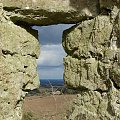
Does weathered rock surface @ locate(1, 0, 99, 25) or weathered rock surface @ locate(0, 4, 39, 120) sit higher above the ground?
weathered rock surface @ locate(1, 0, 99, 25)

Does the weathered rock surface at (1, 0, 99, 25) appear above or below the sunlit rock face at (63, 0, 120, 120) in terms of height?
above

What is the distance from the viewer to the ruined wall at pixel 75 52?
14.0 ft

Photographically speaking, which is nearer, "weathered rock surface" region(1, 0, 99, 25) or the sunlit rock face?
the sunlit rock face

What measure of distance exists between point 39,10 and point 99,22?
2.51 feet

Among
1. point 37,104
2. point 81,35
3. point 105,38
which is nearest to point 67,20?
point 81,35

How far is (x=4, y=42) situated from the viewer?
4.54 meters

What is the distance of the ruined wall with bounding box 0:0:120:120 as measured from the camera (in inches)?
169

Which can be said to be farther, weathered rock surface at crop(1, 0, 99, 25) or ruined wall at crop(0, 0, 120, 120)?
weathered rock surface at crop(1, 0, 99, 25)

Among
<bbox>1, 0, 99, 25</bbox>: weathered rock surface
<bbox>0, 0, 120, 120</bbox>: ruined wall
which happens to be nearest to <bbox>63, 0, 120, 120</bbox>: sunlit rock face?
<bbox>0, 0, 120, 120</bbox>: ruined wall

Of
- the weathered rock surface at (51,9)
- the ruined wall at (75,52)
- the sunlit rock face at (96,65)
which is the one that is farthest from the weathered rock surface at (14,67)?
the sunlit rock face at (96,65)

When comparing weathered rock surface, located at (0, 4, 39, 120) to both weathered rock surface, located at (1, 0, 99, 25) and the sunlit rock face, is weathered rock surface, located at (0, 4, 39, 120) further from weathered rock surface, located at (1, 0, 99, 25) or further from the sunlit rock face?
the sunlit rock face

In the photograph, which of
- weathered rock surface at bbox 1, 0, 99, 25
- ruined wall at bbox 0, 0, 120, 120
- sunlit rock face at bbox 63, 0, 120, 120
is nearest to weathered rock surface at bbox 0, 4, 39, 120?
ruined wall at bbox 0, 0, 120, 120

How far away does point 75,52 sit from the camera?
462 cm

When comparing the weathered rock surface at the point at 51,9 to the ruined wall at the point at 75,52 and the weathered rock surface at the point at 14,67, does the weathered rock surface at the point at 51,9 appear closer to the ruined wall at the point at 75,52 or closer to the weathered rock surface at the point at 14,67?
the ruined wall at the point at 75,52
